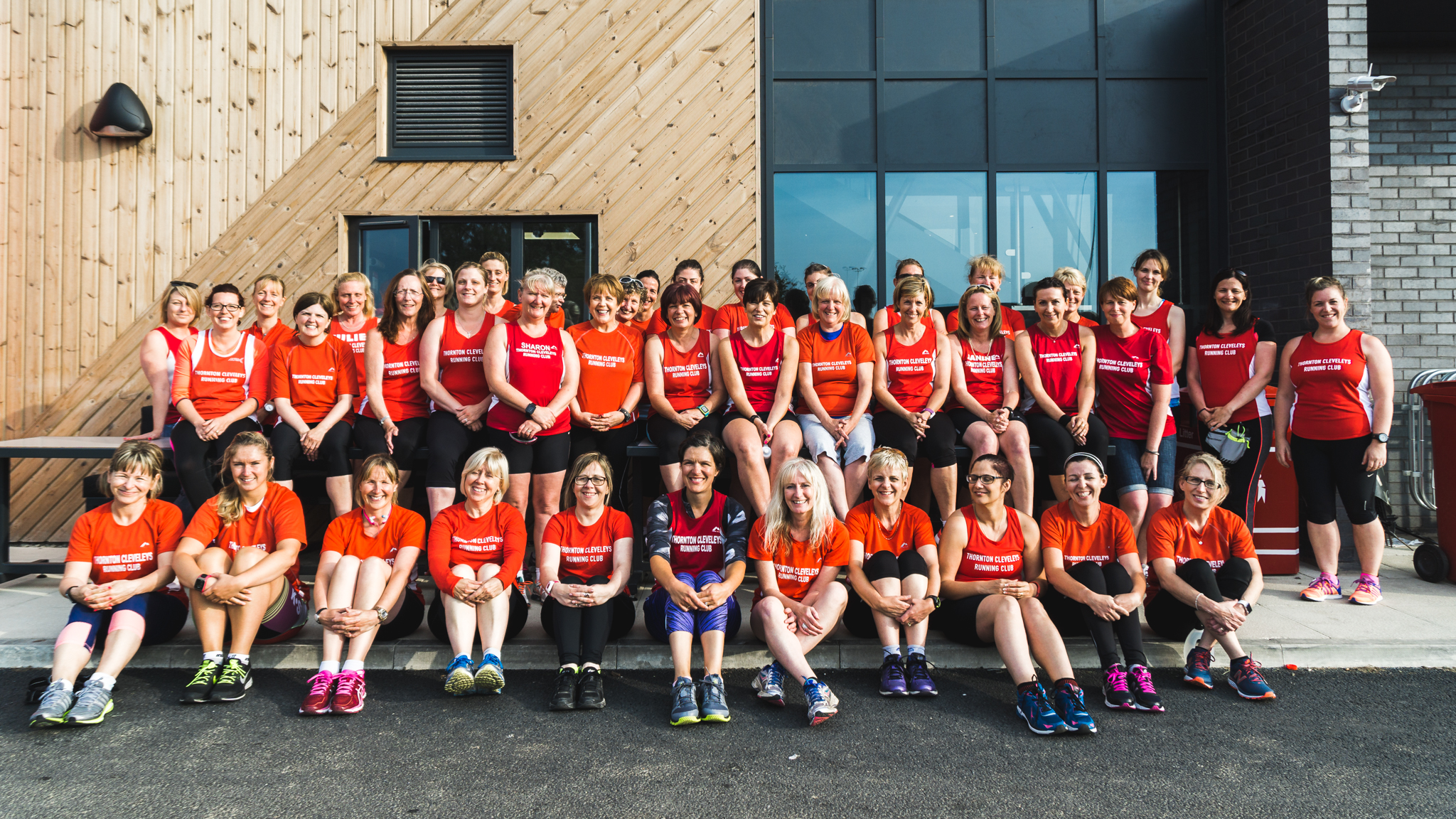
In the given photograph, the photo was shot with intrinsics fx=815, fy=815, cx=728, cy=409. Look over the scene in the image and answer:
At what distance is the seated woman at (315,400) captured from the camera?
5078 mm

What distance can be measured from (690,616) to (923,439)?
208cm

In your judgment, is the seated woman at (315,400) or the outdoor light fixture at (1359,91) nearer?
the seated woman at (315,400)

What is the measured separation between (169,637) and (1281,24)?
932cm

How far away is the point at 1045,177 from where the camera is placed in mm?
7773

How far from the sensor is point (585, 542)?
13.5 feet

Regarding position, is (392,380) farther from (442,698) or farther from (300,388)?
(442,698)

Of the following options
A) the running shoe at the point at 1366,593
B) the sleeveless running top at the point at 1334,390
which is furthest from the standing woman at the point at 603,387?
the running shoe at the point at 1366,593

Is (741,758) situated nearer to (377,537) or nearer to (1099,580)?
(1099,580)

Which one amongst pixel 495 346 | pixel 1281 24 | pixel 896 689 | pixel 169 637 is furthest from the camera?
pixel 1281 24

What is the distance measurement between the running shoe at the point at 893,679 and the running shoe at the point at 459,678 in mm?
1896

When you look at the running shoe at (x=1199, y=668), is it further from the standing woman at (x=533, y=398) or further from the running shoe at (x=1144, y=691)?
the standing woman at (x=533, y=398)

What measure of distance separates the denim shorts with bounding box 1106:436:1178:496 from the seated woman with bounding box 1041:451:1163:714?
1180 mm

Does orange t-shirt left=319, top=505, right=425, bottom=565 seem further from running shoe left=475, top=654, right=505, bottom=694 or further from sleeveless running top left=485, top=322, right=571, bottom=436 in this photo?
sleeveless running top left=485, top=322, right=571, bottom=436

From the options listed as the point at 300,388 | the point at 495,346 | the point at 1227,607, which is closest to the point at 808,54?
the point at 495,346
